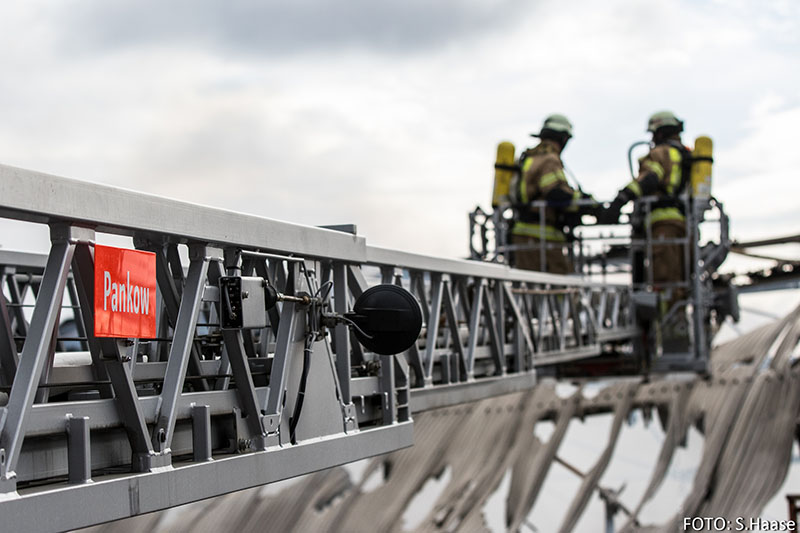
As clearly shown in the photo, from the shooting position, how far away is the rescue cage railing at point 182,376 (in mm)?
3775

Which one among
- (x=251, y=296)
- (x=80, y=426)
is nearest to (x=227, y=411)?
(x=251, y=296)

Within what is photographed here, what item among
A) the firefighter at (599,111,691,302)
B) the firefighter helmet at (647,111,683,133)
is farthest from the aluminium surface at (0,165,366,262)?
the firefighter helmet at (647,111,683,133)

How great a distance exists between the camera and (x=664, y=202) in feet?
51.5

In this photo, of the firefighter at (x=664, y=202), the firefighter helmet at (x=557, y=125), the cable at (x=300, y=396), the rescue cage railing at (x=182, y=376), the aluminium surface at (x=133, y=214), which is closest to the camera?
the aluminium surface at (x=133, y=214)

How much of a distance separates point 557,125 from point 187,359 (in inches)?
488

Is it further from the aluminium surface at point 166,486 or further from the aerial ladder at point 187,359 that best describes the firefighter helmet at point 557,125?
the aluminium surface at point 166,486

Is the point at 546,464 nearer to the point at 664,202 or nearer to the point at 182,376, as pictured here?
the point at 664,202

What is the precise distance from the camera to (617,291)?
15305 millimetres

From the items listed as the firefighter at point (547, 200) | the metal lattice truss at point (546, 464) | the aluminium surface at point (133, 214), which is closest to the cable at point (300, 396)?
the aluminium surface at point (133, 214)

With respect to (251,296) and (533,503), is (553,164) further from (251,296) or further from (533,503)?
(251,296)

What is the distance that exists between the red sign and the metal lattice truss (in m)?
8.39

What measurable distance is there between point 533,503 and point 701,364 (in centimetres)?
343

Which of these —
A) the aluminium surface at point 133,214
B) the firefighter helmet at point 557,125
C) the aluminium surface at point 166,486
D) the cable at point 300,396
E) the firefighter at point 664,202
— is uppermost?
the firefighter helmet at point 557,125

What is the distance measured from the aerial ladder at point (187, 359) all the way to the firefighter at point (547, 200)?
7588mm
